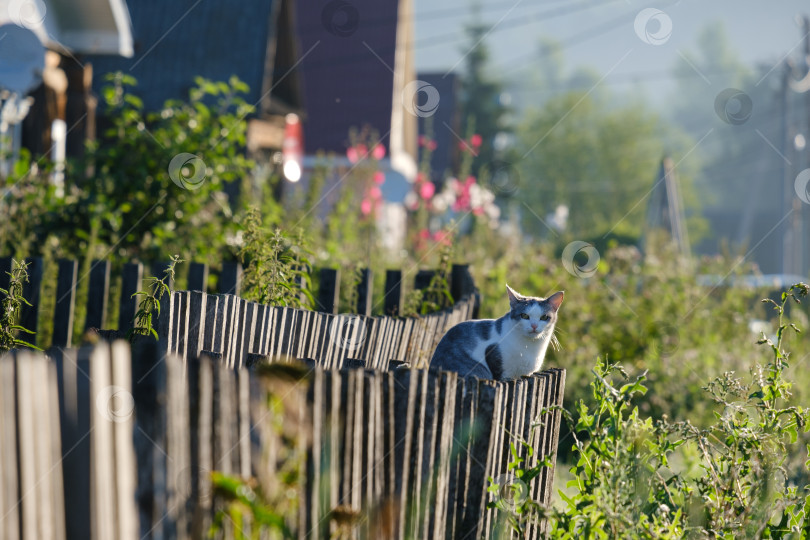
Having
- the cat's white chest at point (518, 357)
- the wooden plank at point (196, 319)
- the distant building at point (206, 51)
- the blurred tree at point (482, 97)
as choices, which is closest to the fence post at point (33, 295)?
the wooden plank at point (196, 319)

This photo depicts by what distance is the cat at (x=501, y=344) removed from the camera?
369 cm

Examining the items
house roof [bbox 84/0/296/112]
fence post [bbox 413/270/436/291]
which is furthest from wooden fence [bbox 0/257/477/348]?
house roof [bbox 84/0/296/112]

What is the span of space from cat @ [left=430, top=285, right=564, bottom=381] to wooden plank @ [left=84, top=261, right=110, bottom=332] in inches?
70.9

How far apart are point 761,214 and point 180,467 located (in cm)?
7728

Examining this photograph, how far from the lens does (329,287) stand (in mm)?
4395

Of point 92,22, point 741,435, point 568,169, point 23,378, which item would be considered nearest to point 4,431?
point 23,378

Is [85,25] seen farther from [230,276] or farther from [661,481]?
[661,481]

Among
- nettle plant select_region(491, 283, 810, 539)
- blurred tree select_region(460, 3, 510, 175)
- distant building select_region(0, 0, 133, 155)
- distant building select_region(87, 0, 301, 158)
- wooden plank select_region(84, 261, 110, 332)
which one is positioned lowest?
nettle plant select_region(491, 283, 810, 539)

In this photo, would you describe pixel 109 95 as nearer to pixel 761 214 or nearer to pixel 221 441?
pixel 221 441

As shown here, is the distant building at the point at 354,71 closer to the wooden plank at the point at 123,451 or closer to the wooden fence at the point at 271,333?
the wooden fence at the point at 271,333

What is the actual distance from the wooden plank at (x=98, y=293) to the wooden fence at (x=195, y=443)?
2.27m

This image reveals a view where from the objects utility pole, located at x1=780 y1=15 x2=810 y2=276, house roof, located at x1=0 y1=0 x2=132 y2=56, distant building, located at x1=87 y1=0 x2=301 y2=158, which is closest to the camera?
house roof, located at x1=0 y1=0 x2=132 y2=56

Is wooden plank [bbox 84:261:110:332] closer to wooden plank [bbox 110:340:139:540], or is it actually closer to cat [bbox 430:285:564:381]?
cat [bbox 430:285:564:381]

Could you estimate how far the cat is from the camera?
12.1ft
